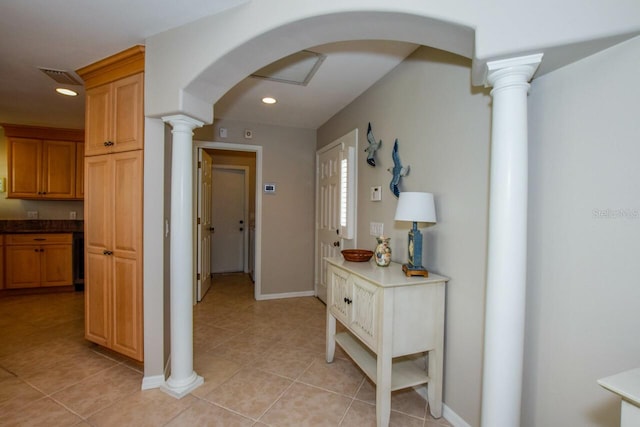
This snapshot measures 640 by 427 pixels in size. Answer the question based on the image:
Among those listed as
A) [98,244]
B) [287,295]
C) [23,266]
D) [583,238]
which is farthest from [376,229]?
[23,266]

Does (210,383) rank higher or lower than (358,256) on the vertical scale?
lower

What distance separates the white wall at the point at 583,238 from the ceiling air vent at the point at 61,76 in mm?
3368

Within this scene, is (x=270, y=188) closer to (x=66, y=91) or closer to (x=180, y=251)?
(x=180, y=251)

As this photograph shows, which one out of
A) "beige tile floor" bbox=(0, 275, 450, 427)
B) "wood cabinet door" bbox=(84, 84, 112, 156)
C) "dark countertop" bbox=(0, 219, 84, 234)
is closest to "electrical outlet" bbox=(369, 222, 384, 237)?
"beige tile floor" bbox=(0, 275, 450, 427)

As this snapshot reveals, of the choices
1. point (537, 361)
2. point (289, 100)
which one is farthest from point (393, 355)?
point (289, 100)

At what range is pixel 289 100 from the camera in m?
3.14

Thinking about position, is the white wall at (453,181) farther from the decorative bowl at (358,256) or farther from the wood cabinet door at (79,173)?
the wood cabinet door at (79,173)

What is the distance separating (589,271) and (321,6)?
1606 mm

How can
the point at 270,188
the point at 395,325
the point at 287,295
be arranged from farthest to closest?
the point at 287,295
the point at 270,188
the point at 395,325

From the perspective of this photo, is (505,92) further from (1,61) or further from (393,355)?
(1,61)

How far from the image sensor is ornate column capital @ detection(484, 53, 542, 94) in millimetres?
1166

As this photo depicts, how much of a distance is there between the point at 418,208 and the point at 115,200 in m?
2.16

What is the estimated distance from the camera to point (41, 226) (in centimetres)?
460

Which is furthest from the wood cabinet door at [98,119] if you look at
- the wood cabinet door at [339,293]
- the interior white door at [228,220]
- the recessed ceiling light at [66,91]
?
the interior white door at [228,220]
